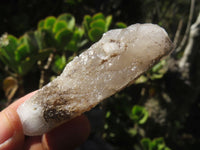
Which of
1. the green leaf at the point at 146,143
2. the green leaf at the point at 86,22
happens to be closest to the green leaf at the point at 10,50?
the green leaf at the point at 86,22

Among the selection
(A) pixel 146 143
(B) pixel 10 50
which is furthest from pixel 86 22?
(A) pixel 146 143

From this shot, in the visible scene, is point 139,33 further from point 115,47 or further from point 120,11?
point 120,11

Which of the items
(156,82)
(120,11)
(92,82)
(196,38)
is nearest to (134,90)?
(156,82)

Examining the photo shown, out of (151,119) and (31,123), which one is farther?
(151,119)

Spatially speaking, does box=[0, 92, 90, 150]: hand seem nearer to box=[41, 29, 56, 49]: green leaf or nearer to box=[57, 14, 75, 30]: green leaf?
box=[41, 29, 56, 49]: green leaf

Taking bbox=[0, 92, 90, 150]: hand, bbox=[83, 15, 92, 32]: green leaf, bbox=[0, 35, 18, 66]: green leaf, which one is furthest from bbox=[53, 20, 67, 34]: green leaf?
bbox=[0, 92, 90, 150]: hand

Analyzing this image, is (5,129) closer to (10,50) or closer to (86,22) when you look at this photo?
(10,50)
